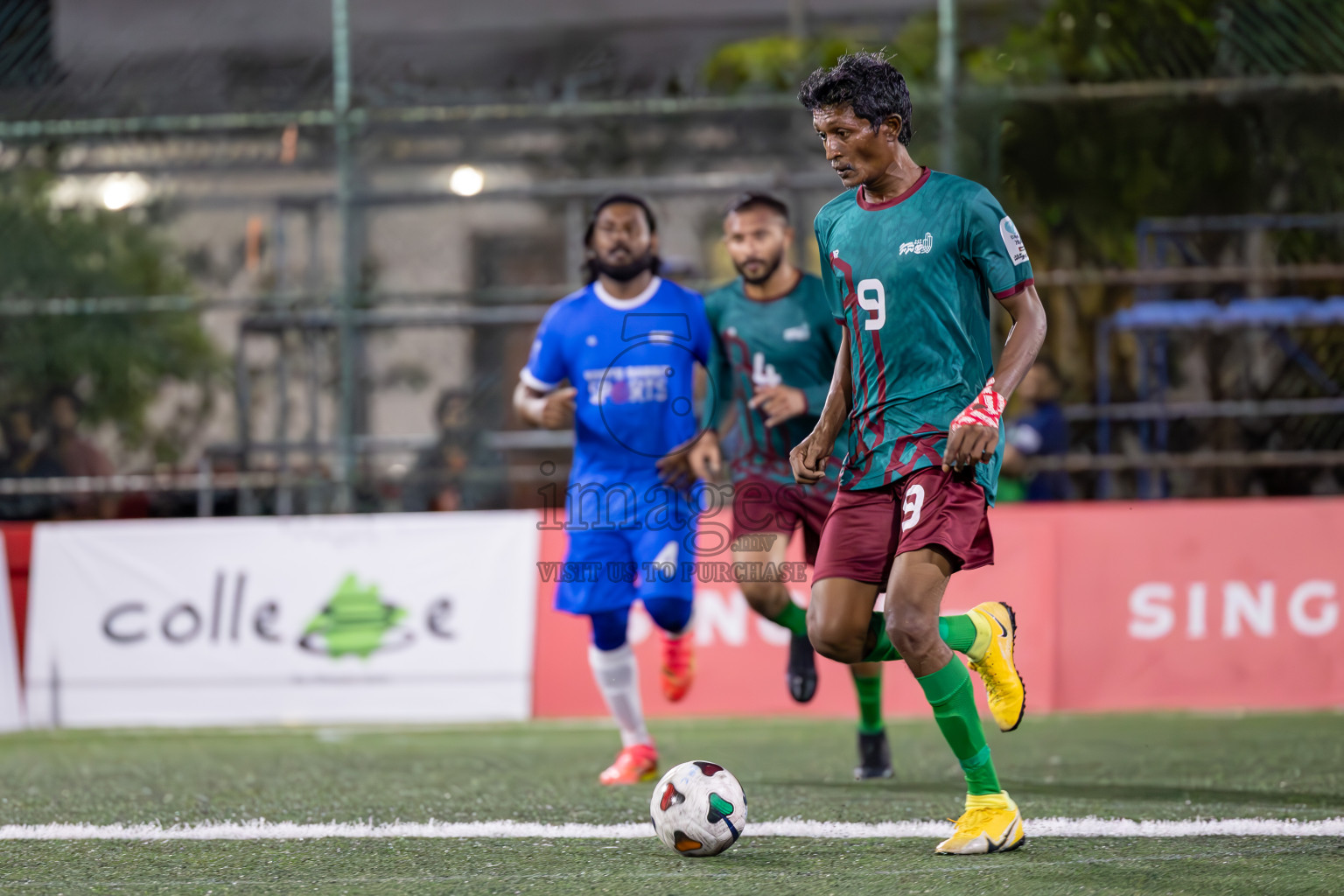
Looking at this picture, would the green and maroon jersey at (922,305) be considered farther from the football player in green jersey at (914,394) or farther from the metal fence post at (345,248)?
the metal fence post at (345,248)

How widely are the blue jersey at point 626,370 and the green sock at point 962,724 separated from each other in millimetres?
2239

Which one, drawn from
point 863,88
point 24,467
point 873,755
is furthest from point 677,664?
point 24,467

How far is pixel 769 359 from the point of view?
21.1 feet

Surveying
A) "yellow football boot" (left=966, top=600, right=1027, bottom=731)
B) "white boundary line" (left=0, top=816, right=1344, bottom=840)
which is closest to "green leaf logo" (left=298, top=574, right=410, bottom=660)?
"white boundary line" (left=0, top=816, right=1344, bottom=840)

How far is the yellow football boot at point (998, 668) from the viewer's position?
460cm

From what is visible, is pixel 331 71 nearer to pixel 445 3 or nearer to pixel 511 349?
pixel 445 3

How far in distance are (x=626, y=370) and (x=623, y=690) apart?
1297mm

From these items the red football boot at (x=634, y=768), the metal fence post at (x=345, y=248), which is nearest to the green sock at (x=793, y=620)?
the red football boot at (x=634, y=768)

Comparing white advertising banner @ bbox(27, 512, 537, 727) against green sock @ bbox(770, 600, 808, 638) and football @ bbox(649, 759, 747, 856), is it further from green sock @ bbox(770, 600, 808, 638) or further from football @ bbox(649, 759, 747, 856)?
football @ bbox(649, 759, 747, 856)

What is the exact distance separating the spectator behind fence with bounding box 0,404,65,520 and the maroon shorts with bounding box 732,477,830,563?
5671mm

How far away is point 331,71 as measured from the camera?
10617mm

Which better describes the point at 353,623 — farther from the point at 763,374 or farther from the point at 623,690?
the point at 763,374

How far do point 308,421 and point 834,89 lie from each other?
22.2ft

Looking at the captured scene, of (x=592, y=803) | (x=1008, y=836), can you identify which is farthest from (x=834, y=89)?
(x=592, y=803)
